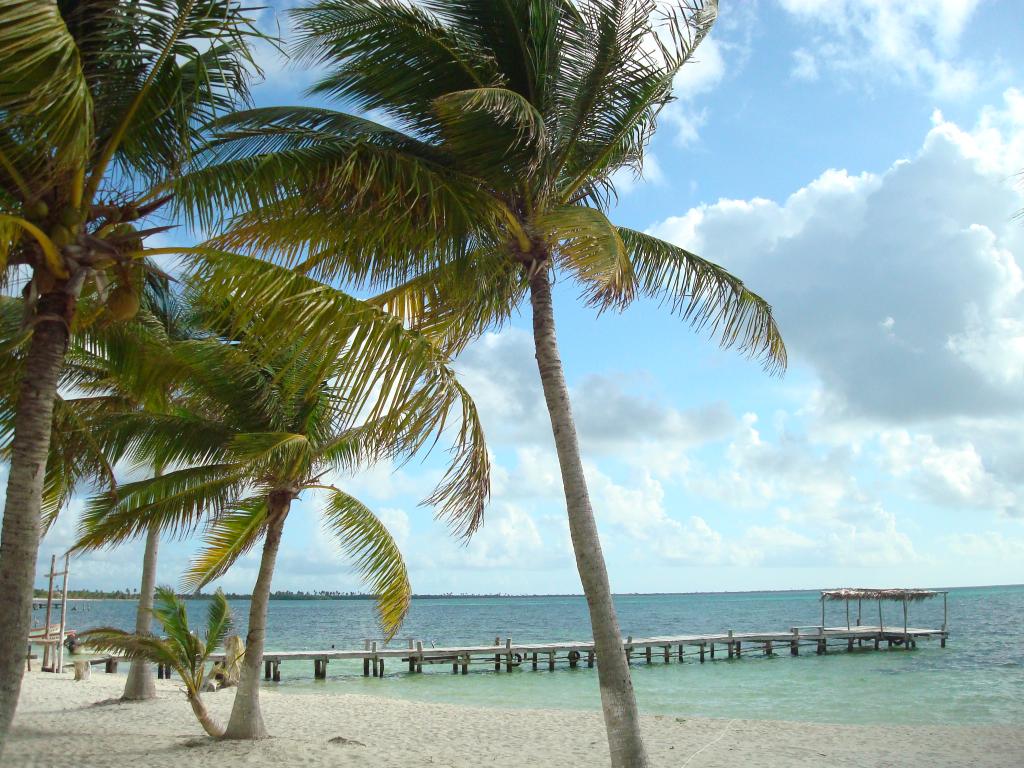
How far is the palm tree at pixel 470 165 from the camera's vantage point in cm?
706

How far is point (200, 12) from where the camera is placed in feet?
20.7

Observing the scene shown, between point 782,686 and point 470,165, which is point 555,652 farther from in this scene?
point 470,165

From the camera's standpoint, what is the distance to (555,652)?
3319 centimetres

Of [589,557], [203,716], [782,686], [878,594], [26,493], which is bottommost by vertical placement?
[782,686]

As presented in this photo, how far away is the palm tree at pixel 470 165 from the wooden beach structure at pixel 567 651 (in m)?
21.3

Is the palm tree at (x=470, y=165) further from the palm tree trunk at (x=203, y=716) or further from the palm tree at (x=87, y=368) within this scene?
the palm tree trunk at (x=203, y=716)

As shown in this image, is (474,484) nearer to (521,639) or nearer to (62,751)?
(62,751)

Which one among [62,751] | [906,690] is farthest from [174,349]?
[906,690]

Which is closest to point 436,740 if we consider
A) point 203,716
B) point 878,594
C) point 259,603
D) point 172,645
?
point 203,716

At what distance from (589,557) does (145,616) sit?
1040 cm

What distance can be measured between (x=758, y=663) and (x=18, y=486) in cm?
3432

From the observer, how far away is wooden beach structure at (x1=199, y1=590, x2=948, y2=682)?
30219mm

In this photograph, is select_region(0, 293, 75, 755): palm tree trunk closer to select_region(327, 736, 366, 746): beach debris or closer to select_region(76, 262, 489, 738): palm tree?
select_region(76, 262, 489, 738): palm tree

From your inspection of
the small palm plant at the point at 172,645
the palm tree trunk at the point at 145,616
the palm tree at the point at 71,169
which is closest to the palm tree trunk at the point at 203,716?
the small palm plant at the point at 172,645
